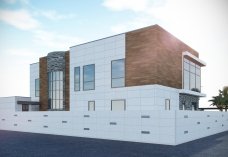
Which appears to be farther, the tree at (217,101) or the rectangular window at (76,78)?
the tree at (217,101)

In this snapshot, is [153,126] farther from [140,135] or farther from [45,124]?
[45,124]

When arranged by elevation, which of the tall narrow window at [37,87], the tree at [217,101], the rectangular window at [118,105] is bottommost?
the tree at [217,101]

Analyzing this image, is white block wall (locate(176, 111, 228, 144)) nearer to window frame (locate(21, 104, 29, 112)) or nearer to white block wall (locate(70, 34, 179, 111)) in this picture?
white block wall (locate(70, 34, 179, 111))

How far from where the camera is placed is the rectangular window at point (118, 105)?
946 inches

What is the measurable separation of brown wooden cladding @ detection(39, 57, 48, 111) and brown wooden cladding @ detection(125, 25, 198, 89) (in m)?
17.1

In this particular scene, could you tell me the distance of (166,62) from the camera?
24.0 m

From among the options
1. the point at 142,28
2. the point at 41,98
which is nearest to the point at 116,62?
the point at 142,28

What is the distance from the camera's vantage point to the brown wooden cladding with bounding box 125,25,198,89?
22.2 m

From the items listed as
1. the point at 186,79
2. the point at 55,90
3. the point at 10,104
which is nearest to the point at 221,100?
the point at 186,79

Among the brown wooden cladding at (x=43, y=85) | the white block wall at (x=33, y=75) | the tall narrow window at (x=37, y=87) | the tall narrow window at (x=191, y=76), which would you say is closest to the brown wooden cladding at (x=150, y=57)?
the tall narrow window at (x=191, y=76)

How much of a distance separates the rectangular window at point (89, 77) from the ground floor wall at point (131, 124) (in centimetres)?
608

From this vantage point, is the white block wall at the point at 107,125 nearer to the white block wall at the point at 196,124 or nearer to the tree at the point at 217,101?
the white block wall at the point at 196,124

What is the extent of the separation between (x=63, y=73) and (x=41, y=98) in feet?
22.9

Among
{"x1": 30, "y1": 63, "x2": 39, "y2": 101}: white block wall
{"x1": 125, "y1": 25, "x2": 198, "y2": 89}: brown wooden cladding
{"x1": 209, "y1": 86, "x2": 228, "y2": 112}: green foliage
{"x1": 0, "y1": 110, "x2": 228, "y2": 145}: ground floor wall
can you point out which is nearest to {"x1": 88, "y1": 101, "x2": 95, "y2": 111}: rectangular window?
{"x1": 0, "y1": 110, "x2": 228, "y2": 145}: ground floor wall
